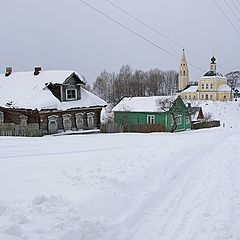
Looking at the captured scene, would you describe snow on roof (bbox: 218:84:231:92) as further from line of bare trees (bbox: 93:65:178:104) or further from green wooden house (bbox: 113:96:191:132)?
green wooden house (bbox: 113:96:191:132)

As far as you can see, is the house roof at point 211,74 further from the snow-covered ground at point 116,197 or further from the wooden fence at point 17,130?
the snow-covered ground at point 116,197

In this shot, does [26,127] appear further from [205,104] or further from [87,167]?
[205,104]

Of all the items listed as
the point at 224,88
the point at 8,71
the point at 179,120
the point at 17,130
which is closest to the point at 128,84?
the point at 224,88

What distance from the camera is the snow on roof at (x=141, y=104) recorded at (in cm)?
4381

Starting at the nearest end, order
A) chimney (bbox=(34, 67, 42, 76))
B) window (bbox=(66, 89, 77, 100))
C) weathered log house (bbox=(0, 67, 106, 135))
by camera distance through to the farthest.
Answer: weathered log house (bbox=(0, 67, 106, 135))
window (bbox=(66, 89, 77, 100))
chimney (bbox=(34, 67, 42, 76))

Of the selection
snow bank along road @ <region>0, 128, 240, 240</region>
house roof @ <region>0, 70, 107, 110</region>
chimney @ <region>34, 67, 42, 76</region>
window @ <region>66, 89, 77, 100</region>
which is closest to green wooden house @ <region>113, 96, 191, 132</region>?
window @ <region>66, 89, 77, 100</region>

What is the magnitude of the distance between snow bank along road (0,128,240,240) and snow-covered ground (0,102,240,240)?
0.05 feet

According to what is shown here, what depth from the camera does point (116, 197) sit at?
8258 millimetres

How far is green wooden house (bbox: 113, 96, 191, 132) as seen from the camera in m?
42.5

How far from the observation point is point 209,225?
22.8ft

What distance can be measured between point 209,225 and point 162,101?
3633cm

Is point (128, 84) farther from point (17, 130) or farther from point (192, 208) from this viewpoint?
point (192, 208)

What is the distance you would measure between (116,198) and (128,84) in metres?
87.1

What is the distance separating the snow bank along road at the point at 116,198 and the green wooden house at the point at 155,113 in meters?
29.2
